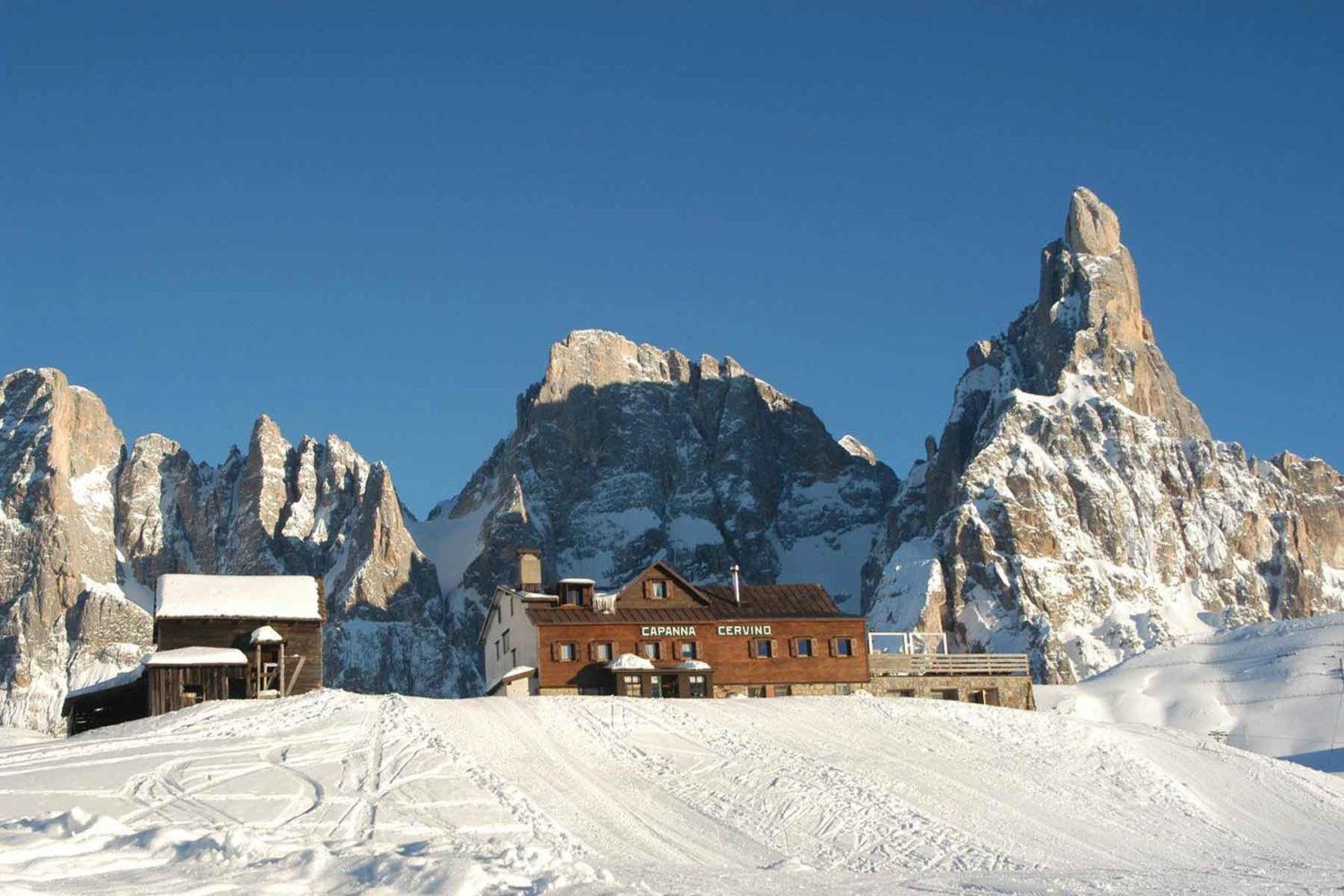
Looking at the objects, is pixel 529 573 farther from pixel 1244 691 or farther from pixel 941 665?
pixel 1244 691

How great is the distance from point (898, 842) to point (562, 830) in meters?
7.24

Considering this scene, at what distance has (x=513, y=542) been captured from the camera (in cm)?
19612

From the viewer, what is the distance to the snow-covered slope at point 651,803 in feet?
87.7

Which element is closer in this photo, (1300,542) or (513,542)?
(1300,542)

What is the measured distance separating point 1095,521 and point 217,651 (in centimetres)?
13016

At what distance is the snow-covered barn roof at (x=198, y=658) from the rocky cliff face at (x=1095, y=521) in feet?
354

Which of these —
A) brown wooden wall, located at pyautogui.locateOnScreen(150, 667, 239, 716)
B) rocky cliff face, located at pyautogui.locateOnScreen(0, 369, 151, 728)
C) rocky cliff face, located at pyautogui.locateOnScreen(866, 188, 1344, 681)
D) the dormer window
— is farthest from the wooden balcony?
rocky cliff face, located at pyautogui.locateOnScreen(0, 369, 151, 728)

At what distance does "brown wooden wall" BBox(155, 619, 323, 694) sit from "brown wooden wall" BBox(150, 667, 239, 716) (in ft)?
6.18

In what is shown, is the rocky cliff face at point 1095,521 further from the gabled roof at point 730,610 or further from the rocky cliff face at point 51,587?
the gabled roof at point 730,610

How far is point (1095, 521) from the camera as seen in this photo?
175 metres

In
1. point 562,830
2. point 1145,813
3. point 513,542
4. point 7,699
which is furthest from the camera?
point 513,542

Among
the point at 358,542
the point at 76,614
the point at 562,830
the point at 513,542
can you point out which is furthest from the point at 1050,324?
the point at 562,830

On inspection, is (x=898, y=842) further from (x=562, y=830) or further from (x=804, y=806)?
(x=562, y=830)

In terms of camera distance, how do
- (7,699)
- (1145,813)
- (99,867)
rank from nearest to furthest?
(99,867) < (1145,813) < (7,699)
